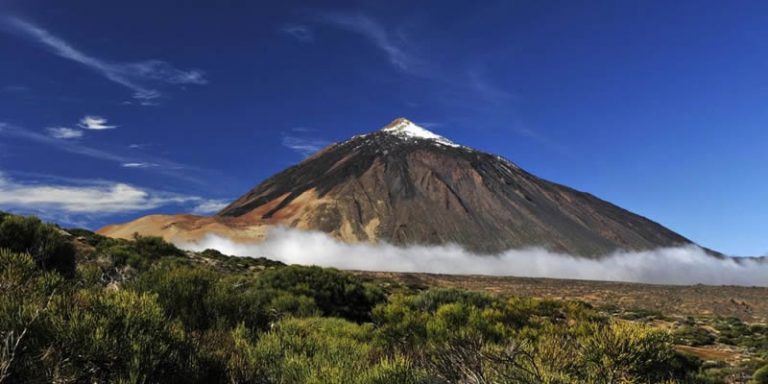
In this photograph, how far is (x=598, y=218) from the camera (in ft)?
487

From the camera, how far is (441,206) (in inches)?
5276

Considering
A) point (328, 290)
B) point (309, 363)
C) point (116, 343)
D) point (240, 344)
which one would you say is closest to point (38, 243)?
point (328, 290)

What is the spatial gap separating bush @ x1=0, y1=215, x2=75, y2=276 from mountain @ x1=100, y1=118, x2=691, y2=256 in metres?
102

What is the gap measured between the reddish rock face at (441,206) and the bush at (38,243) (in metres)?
104

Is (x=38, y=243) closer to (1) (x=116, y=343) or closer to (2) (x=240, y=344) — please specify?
(2) (x=240, y=344)

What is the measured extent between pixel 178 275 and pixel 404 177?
13690 cm

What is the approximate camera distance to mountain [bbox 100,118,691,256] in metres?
122

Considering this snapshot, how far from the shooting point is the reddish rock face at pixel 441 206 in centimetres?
12377

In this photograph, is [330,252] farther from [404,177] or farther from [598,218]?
[598,218]

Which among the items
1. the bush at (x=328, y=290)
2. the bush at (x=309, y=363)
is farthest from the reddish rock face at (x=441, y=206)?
the bush at (x=309, y=363)

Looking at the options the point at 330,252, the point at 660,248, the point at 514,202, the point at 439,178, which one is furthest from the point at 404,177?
the point at 660,248

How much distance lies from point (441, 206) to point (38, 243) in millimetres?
122029

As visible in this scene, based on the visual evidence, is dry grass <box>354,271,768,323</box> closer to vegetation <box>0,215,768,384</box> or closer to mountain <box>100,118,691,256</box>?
vegetation <box>0,215,768,384</box>

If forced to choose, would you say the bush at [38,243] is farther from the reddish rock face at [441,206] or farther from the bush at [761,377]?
the reddish rock face at [441,206]
